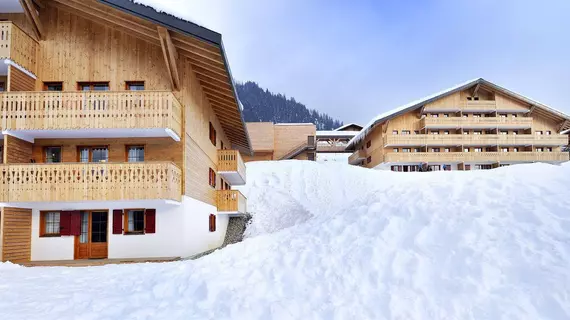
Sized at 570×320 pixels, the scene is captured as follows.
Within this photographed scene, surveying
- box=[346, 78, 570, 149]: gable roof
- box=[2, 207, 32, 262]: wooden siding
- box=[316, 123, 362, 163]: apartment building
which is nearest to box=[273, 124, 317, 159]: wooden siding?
box=[316, 123, 362, 163]: apartment building

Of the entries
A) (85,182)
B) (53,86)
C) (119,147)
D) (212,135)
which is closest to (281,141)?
(212,135)

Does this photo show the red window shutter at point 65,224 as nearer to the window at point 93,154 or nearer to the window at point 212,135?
the window at point 93,154

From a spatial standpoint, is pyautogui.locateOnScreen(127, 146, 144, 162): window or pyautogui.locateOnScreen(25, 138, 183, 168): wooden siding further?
pyautogui.locateOnScreen(127, 146, 144, 162): window

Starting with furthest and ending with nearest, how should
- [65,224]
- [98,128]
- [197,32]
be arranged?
[65,224], [98,128], [197,32]

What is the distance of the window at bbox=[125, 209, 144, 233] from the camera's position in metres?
14.3

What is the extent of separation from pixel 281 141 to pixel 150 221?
34.3 meters

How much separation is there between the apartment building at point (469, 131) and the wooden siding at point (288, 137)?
29.5ft

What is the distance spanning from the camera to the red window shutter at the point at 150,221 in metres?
14.0

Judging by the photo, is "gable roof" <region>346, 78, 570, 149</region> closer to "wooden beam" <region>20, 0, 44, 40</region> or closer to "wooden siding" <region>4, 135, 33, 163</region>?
"wooden beam" <region>20, 0, 44, 40</region>

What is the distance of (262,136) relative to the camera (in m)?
47.0

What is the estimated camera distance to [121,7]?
→ 12750 mm

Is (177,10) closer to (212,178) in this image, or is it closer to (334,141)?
(212,178)

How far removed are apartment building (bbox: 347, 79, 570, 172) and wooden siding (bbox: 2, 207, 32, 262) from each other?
32.6 meters

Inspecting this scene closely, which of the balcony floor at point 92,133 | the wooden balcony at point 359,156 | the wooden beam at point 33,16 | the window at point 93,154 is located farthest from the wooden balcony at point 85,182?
the wooden balcony at point 359,156
